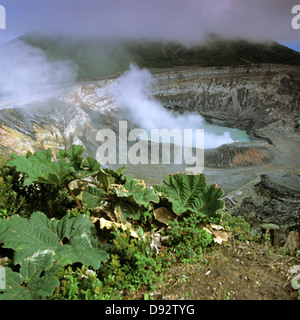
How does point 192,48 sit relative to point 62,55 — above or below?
above

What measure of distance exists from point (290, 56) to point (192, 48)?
1624 cm

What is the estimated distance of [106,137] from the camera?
77.6 feet

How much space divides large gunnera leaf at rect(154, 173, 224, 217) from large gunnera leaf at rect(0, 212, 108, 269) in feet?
3.68

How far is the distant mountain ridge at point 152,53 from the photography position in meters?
37.4

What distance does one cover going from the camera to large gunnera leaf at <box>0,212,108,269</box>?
96.0 inches

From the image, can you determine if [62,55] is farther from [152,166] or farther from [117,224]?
[117,224]

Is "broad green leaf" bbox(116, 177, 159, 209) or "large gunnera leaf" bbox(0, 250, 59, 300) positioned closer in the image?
"large gunnera leaf" bbox(0, 250, 59, 300)

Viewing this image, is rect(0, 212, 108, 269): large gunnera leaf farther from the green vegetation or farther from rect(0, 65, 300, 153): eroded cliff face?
rect(0, 65, 300, 153): eroded cliff face

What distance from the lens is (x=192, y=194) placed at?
3.43m

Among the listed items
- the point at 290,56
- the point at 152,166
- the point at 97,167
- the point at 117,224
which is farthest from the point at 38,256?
the point at 290,56

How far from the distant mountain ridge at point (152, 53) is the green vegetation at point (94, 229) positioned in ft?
108

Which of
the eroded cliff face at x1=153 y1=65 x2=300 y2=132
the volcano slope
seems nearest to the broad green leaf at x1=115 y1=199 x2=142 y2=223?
the volcano slope
